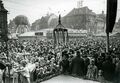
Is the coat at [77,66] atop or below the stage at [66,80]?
atop

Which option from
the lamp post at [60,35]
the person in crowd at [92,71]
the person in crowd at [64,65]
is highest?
the lamp post at [60,35]

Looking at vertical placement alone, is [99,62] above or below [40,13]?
below

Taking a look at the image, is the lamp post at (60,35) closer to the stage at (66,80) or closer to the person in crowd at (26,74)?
the person in crowd at (26,74)

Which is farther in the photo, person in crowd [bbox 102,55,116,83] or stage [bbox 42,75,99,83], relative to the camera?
person in crowd [bbox 102,55,116,83]

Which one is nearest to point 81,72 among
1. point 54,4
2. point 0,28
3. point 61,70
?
point 61,70

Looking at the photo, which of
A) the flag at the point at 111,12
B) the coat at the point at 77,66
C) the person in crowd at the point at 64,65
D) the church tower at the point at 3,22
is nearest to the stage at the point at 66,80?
the coat at the point at 77,66

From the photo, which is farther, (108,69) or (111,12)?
(108,69)

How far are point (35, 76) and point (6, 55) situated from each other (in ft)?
2.52

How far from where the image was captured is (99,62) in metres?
4.46

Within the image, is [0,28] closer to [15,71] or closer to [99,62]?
[15,71]

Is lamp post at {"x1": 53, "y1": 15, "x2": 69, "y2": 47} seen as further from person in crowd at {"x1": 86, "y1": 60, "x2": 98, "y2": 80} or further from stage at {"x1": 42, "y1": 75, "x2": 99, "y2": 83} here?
stage at {"x1": 42, "y1": 75, "x2": 99, "y2": 83}

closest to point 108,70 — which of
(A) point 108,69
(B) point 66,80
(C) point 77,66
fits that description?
(A) point 108,69

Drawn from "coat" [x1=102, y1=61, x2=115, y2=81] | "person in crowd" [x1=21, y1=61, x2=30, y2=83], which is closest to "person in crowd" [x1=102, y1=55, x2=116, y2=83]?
"coat" [x1=102, y1=61, x2=115, y2=81]

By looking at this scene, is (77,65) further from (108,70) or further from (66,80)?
(108,70)
